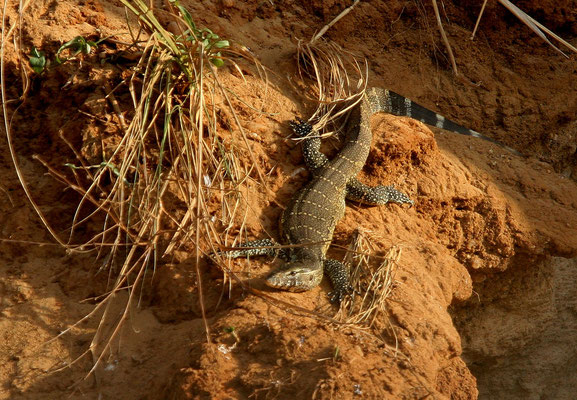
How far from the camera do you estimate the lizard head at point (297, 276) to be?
465cm

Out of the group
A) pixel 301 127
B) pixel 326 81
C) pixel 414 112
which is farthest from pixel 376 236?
pixel 414 112

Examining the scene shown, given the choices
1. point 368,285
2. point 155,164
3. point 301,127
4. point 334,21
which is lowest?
point 368,285

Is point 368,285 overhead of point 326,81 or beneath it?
→ beneath

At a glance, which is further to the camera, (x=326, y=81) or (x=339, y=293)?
(x=326, y=81)

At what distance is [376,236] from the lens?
17.0 feet

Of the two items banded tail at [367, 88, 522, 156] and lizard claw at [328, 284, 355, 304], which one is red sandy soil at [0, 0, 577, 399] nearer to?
lizard claw at [328, 284, 355, 304]

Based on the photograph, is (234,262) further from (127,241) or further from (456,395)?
(456,395)

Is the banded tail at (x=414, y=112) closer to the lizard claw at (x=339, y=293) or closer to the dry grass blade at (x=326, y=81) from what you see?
the dry grass blade at (x=326, y=81)

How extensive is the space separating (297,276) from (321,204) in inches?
41.3

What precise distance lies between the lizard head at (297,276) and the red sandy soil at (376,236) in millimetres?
92

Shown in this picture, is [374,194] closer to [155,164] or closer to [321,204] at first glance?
[321,204]

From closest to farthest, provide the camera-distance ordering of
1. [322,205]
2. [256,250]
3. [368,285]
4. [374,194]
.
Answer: [368,285] → [256,250] → [322,205] → [374,194]

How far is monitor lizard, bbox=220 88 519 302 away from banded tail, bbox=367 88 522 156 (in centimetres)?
15

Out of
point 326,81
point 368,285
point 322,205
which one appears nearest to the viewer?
point 368,285
